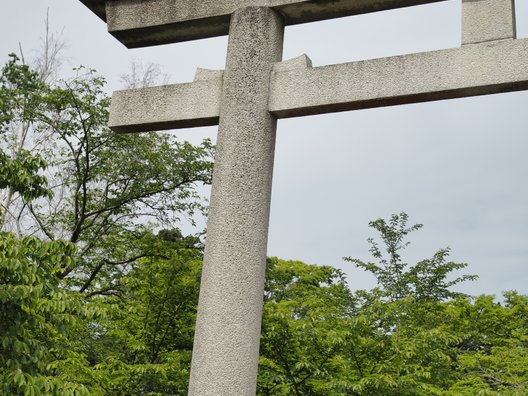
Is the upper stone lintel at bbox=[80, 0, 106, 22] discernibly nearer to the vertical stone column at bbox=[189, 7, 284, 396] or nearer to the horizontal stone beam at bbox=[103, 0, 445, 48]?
the horizontal stone beam at bbox=[103, 0, 445, 48]

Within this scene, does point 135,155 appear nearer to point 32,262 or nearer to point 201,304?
point 32,262

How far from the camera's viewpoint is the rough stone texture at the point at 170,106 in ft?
14.1

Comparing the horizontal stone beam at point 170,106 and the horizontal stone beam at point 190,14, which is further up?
the horizontal stone beam at point 190,14

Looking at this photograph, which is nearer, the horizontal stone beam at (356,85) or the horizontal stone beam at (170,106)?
the horizontal stone beam at (356,85)

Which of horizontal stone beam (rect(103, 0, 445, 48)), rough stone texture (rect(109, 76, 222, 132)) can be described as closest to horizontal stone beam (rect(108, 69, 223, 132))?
rough stone texture (rect(109, 76, 222, 132))

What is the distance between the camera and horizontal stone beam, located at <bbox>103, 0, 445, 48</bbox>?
4301 mm

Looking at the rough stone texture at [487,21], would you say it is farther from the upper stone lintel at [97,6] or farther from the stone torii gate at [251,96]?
the upper stone lintel at [97,6]

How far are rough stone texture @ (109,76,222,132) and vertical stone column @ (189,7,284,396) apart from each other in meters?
0.14

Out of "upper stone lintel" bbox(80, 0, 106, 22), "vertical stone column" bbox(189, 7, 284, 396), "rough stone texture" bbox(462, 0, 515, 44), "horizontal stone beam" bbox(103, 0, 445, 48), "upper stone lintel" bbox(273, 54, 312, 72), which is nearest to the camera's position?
"vertical stone column" bbox(189, 7, 284, 396)

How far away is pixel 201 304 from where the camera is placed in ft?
12.6

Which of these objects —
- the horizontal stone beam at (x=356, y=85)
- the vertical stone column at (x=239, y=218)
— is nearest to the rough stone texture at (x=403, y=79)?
the horizontal stone beam at (x=356, y=85)

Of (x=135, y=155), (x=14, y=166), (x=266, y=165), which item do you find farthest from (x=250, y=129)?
(x=135, y=155)

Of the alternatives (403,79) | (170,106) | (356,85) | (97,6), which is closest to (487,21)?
(403,79)

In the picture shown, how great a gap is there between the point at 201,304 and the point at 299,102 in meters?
1.45
